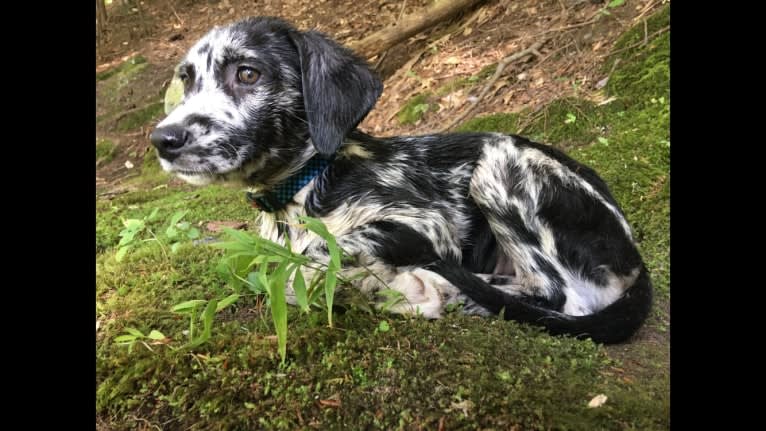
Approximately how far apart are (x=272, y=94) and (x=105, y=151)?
478 cm

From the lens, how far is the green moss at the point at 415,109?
3.80 m

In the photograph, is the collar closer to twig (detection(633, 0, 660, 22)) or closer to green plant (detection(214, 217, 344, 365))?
green plant (detection(214, 217, 344, 365))

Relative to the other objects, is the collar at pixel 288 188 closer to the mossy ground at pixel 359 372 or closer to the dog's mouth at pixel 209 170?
the dog's mouth at pixel 209 170

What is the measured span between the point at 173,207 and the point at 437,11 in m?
2.95

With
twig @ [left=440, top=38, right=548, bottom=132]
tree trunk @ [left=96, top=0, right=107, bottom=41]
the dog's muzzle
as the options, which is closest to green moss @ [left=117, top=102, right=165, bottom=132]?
tree trunk @ [left=96, top=0, right=107, bottom=41]

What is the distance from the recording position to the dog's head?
1.89 m

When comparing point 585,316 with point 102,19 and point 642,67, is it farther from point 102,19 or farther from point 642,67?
point 102,19


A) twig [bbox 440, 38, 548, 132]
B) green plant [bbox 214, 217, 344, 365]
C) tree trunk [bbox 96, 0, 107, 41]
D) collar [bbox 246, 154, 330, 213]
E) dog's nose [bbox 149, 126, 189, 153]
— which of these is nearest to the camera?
green plant [bbox 214, 217, 344, 365]

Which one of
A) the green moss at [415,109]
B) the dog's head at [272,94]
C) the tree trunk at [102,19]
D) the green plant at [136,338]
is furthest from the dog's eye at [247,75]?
the tree trunk at [102,19]

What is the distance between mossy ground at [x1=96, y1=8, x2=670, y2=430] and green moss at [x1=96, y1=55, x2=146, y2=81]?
6.41m

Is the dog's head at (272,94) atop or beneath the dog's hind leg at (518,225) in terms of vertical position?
→ atop

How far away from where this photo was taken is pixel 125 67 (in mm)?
7422

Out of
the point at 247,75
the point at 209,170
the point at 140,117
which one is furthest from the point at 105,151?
the point at 209,170

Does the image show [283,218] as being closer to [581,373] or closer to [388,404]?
[388,404]
